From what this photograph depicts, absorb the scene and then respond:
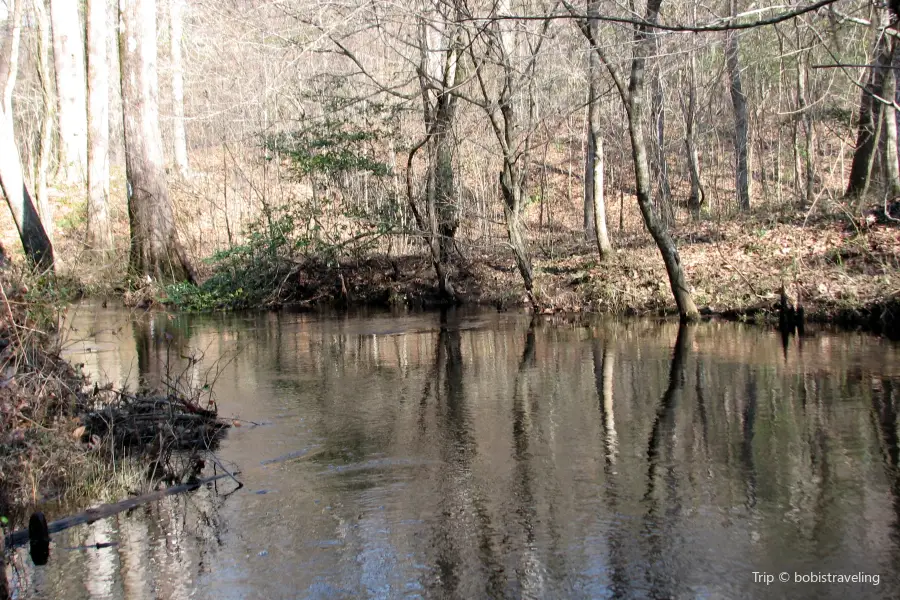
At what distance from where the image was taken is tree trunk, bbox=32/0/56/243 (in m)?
25.9

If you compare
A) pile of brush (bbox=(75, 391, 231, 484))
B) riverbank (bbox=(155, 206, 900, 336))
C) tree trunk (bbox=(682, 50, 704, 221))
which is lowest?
pile of brush (bbox=(75, 391, 231, 484))

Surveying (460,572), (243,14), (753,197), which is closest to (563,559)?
(460,572)

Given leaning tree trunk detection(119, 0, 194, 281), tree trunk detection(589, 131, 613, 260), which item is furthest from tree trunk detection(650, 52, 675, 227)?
leaning tree trunk detection(119, 0, 194, 281)

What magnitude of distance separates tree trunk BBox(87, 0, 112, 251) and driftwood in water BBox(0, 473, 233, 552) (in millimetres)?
18043

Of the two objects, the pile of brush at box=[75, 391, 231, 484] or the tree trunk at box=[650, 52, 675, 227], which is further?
the tree trunk at box=[650, 52, 675, 227]

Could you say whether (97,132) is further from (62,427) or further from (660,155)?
(62,427)

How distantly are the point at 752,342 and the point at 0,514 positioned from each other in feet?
35.2

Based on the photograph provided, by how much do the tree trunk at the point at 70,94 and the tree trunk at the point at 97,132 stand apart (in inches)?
199

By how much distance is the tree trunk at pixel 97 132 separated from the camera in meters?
23.8

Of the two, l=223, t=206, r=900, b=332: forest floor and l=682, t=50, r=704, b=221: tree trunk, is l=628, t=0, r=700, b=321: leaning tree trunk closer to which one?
l=223, t=206, r=900, b=332: forest floor

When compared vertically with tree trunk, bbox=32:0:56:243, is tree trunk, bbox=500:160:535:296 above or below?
below

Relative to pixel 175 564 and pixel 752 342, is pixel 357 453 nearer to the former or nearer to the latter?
pixel 175 564

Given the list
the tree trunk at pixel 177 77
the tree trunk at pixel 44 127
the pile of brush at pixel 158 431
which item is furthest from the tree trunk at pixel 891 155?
the tree trunk at pixel 177 77

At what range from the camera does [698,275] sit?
16891 millimetres
